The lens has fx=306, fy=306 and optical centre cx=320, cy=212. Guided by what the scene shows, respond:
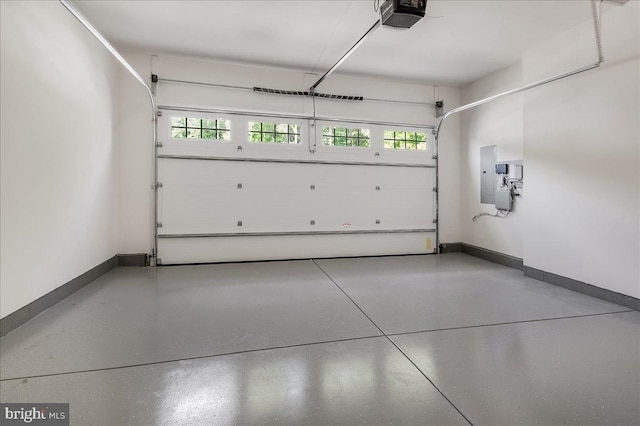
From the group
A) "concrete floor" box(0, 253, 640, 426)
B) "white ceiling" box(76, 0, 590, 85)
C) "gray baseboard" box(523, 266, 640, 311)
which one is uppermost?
"white ceiling" box(76, 0, 590, 85)

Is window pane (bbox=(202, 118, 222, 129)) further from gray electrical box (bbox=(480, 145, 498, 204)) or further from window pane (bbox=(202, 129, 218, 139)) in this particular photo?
gray electrical box (bbox=(480, 145, 498, 204))

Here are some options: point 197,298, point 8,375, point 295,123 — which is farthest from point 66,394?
point 295,123

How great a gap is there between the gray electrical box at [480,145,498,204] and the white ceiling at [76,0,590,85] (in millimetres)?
1302

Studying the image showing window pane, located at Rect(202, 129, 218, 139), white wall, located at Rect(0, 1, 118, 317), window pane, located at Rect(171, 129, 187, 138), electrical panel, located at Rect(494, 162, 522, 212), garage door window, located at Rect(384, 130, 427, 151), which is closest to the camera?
white wall, located at Rect(0, 1, 118, 317)

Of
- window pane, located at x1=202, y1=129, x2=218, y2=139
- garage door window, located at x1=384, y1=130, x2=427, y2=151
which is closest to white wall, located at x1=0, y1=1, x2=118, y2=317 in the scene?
window pane, located at x1=202, y1=129, x2=218, y2=139

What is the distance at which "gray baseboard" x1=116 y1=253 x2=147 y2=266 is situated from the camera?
4445 millimetres

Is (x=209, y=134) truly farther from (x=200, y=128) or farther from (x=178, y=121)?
(x=178, y=121)

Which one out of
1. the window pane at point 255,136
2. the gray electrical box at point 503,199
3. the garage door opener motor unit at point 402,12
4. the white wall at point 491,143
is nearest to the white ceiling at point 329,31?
the white wall at point 491,143

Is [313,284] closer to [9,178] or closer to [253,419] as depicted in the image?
[253,419]

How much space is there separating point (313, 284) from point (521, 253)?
3.13 metres

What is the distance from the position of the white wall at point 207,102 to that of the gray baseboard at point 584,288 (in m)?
3.06

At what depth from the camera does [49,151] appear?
2809 mm

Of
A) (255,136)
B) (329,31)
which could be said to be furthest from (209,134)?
(329,31)

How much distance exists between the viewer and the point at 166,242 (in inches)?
180
